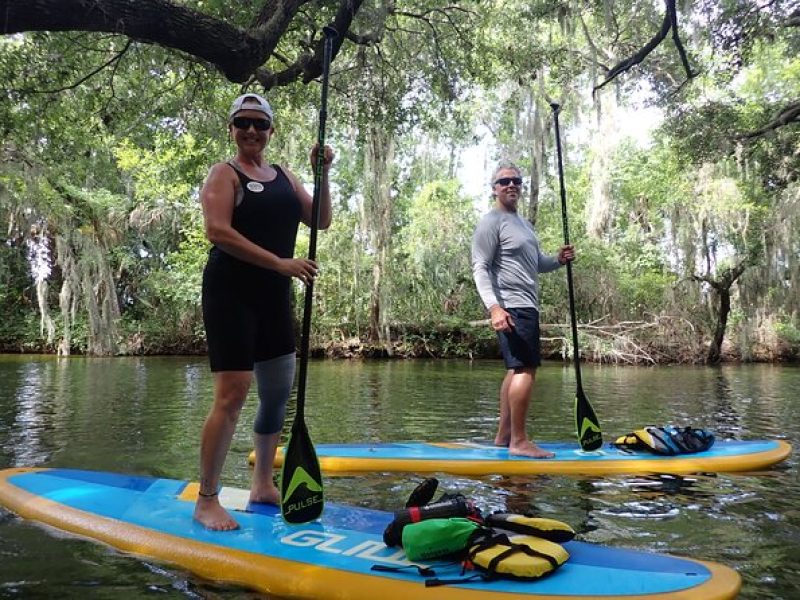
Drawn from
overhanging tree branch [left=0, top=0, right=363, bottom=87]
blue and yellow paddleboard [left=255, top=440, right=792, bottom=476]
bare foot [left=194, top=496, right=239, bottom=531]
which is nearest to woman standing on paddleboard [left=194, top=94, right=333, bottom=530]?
bare foot [left=194, top=496, right=239, bottom=531]

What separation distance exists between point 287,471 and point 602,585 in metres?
1.36

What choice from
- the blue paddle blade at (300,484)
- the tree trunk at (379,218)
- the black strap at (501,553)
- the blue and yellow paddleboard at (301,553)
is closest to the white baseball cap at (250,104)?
the blue paddle blade at (300,484)

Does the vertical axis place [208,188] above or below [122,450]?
above

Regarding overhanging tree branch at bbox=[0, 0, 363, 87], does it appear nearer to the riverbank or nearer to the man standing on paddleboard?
the man standing on paddleboard

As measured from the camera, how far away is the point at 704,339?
19672mm

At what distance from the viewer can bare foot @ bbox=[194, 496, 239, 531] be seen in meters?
2.78

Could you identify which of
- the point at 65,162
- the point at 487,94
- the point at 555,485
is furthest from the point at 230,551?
the point at 487,94

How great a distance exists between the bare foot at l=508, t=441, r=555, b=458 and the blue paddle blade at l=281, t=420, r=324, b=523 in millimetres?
1909

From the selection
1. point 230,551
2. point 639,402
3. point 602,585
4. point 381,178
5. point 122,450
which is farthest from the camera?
point 381,178

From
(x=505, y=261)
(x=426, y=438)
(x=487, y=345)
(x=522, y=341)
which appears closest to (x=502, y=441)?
(x=522, y=341)

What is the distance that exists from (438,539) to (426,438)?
3.44 m

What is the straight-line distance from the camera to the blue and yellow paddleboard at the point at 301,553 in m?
2.09

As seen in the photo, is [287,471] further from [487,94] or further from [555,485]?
[487,94]

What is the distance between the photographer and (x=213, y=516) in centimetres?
283
